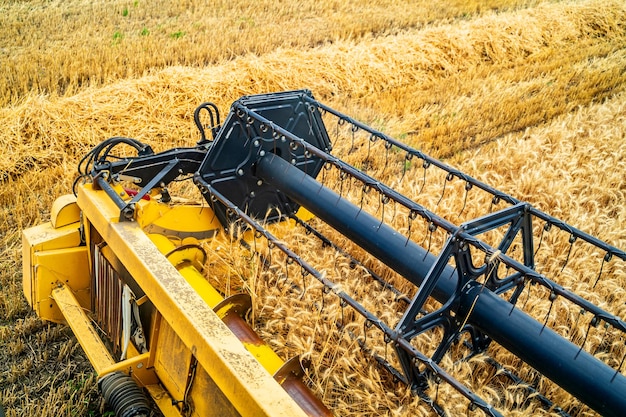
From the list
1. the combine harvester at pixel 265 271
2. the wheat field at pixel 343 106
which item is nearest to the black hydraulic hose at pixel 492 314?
the combine harvester at pixel 265 271

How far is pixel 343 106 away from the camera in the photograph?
6578 mm

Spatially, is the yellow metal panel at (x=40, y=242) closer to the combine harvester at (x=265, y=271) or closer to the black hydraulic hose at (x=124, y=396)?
the combine harvester at (x=265, y=271)

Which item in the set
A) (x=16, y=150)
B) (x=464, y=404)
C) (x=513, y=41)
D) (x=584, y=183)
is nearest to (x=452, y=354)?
(x=464, y=404)

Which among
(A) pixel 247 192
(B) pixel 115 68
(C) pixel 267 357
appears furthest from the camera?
(B) pixel 115 68

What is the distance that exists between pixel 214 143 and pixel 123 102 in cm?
288

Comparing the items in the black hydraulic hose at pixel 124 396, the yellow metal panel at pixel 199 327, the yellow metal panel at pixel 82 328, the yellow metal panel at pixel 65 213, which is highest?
the yellow metal panel at pixel 199 327

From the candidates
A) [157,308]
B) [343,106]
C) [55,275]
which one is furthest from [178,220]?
[343,106]

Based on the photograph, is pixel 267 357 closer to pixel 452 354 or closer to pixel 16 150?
pixel 452 354

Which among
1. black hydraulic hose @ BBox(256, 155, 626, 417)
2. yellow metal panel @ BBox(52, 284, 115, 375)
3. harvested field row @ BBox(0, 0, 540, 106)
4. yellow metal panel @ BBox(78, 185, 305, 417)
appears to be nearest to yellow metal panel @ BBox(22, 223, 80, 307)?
yellow metal panel @ BBox(52, 284, 115, 375)

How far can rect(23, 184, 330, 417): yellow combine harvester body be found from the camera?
7.01 ft

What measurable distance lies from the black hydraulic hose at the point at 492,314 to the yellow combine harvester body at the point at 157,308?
66cm

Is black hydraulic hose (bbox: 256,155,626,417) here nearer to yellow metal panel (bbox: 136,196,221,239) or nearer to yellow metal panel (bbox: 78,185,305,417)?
yellow metal panel (bbox: 136,196,221,239)

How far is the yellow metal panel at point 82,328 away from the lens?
9.05 feet

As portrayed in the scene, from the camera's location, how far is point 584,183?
483cm
